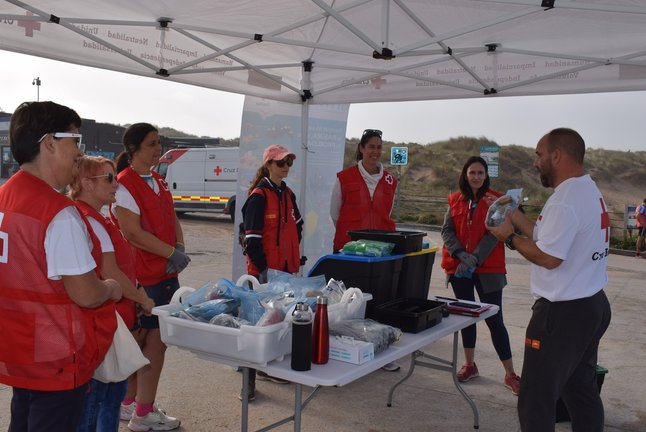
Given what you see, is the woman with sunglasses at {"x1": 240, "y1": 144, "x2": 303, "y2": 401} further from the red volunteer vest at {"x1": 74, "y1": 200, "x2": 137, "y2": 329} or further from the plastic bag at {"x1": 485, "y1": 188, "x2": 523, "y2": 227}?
the plastic bag at {"x1": 485, "y1": 188, "x2": 523, "y2": 227}

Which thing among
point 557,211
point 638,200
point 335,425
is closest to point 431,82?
point 557,211

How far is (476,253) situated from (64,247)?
3.04 m

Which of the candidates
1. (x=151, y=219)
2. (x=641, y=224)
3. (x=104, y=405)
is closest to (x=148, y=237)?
(x=151, y=219)

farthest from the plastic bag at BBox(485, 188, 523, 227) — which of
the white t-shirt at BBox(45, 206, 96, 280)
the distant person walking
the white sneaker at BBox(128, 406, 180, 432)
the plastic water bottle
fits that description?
the distant person walking

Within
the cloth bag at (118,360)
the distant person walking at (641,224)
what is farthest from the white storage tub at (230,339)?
the distant person walking at (641,224)

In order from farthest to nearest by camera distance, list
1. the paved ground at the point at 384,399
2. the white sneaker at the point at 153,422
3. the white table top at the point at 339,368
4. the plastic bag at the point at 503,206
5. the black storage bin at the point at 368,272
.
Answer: the paved ground at the point at 384,399, the white sneaker at the point at 153,422, the black storage bin at the point at 368,272, the plastic bag at the point at 503,206, the white table top at the point at 339,368

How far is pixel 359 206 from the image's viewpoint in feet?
14.1

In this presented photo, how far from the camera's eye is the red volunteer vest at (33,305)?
1646mm

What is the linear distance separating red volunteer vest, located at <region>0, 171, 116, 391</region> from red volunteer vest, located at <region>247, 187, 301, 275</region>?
205 cm

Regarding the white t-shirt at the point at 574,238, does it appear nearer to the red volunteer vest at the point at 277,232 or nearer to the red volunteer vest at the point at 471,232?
the red volunteer vest at the point at 471,232

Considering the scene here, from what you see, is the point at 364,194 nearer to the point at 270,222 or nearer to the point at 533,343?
the point at 270,222

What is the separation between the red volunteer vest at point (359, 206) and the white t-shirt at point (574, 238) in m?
1.92

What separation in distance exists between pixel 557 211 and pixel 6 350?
7.33 feet

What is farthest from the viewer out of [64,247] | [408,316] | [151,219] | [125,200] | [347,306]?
[151,219]
